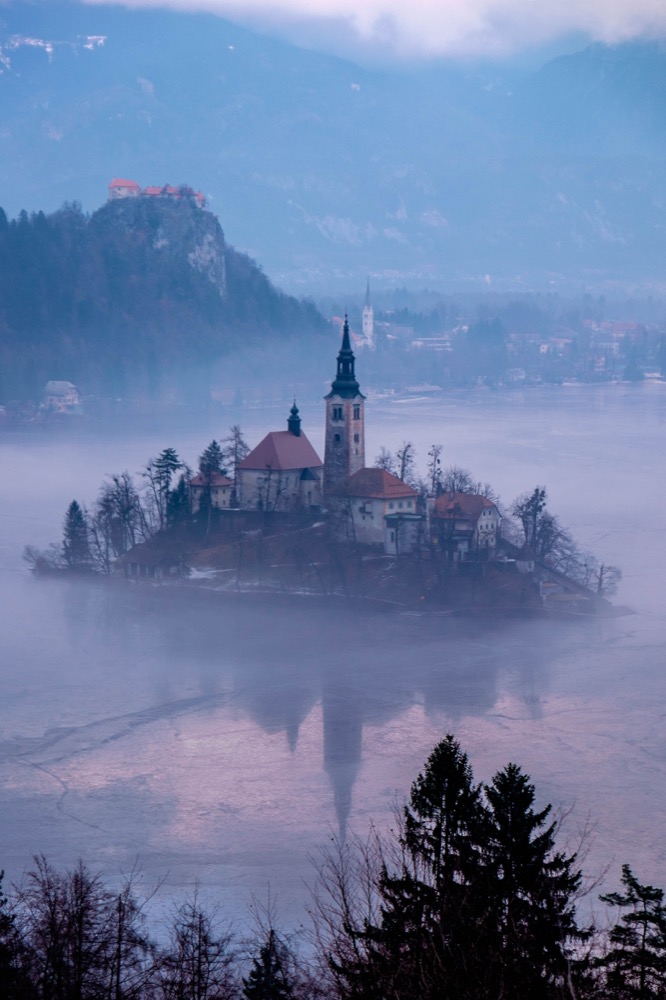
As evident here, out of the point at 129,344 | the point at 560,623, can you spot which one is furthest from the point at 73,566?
the point at 129,344

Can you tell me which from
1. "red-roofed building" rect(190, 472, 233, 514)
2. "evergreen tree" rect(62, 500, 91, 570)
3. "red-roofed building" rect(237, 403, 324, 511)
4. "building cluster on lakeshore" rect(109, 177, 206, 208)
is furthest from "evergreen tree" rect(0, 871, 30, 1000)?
"building cluster on lakeshore" rect(109, 177, 206, 208)

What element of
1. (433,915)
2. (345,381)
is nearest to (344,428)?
(345,381)

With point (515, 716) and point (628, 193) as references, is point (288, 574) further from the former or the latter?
point (628, 193)

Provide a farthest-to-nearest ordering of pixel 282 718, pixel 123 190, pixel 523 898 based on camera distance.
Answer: pixel 123 190
pixel 282 718
pixel 523 898

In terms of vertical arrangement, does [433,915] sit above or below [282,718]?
above

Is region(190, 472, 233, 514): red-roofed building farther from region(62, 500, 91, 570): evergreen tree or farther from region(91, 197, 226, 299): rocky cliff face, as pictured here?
region(91, 197, 226, 299): rocky cliff face

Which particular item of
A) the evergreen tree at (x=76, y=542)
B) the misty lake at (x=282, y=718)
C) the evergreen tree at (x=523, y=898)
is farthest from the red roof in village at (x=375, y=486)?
the evergreen tree at (x=523, y=898)

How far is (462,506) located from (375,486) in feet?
3.04

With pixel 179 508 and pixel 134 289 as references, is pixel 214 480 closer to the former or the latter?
pixel 179 508

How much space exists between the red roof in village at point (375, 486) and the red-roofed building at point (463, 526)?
0.38 meters

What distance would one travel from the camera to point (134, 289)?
50.0 m

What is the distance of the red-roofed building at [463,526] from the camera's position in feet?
50.6

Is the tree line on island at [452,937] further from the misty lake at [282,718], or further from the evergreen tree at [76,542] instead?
the evergreen tree at [76,542]

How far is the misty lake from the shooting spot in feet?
27.4
